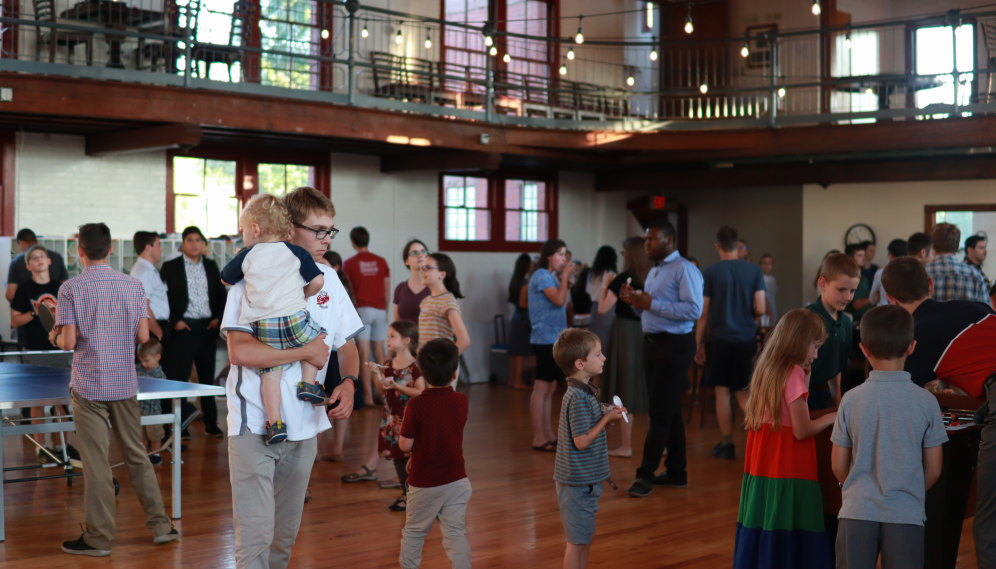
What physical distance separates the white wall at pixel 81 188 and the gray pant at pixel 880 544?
26.1 feet

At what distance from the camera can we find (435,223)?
38.6 ft

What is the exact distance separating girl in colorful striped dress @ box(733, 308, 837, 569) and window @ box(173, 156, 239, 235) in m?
7.66

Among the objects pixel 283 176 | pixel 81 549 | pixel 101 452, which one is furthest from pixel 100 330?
pixel 283 176

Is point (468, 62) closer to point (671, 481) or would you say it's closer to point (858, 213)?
point (858, 213)

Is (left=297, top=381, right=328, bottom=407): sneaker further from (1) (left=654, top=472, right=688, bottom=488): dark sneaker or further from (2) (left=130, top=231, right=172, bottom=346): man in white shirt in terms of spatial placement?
(2) (left=130, top=231, right=172, bottom=346): man in white shirt

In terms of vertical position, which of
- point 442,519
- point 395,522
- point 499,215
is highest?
point 499,215

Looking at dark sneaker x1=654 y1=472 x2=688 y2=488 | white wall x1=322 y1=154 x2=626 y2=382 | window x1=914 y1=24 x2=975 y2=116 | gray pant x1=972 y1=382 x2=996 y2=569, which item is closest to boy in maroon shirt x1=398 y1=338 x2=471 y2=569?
gray pant x1=972 y1=382 x2=996 y2=569

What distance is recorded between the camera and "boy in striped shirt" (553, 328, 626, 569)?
374 centimetres

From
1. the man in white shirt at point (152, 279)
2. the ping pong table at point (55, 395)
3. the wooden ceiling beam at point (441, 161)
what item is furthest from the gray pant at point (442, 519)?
the wooden ceiling beam at point (441, 161)

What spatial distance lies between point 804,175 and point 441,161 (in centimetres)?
483

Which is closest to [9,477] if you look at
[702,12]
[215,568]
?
[215,568]

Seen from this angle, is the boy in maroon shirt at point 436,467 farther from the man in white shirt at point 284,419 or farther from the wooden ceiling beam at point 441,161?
the wooden ceiling beam at point 441,161

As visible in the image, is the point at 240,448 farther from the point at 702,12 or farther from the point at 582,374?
the point at 702,12

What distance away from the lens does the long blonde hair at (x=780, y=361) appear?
341 cm
